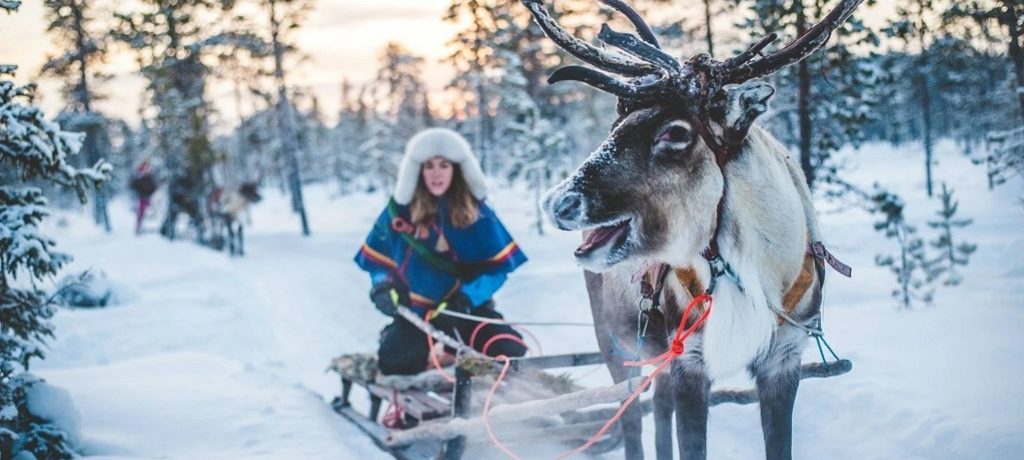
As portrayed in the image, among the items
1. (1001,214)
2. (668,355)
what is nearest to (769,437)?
(668,355)

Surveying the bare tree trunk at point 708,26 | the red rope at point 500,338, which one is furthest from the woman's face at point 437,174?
the bare tree trunk at point 708,26

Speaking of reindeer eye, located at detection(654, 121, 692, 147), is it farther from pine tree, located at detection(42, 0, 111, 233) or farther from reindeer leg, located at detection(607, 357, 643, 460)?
pine tree, located at detection(42, 0, 111, 233)

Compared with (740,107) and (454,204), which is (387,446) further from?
(740,107)

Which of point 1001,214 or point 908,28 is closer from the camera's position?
point 908,28

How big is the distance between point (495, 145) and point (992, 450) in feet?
136

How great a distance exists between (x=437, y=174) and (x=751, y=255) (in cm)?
304

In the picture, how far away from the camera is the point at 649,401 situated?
4.23 metres

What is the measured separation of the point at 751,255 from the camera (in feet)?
7.79

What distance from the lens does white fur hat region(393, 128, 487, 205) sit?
4973 mm

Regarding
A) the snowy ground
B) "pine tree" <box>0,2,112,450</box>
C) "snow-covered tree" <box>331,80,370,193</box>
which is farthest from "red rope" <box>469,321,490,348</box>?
"snow-covered tree" <box>331,80,370,193</box>

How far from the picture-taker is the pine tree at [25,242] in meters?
3.33

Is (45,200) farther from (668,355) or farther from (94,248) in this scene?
(94,248)

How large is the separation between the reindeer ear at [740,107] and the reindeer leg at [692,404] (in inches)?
36.2

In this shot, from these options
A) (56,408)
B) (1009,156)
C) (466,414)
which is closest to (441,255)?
(466,414)
